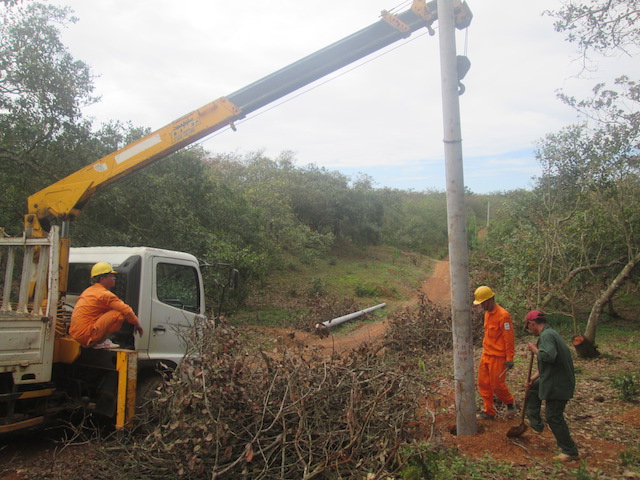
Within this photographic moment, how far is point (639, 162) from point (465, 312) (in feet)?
22.9

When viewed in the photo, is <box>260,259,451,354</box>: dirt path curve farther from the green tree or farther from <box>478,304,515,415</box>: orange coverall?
the green tree

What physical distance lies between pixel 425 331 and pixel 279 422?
7163mm

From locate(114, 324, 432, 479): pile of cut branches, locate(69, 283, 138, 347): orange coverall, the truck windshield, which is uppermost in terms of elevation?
the truck windshield

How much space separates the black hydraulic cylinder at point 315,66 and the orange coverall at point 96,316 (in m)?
3.10

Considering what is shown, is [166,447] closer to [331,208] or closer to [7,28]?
[7,28]

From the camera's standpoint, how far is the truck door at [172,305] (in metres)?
5.90

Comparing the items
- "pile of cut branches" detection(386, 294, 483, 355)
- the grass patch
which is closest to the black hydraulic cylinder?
"pile of cut branches" detection(386, 294, 483, 355)

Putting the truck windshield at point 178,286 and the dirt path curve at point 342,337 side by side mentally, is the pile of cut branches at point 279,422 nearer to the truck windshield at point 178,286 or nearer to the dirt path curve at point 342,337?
the truck windshield at point 178,286

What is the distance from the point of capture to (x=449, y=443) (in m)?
5.08

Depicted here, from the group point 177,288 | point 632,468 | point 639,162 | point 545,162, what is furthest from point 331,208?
point 632,468

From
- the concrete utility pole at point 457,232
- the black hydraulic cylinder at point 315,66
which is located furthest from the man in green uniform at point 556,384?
the black hydraulic cylinder at point 315,66

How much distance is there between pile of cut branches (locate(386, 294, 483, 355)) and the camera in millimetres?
10500

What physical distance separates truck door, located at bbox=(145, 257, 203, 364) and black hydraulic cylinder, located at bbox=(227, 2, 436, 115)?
2.35 m

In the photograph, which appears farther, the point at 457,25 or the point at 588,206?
the point at 588,206
